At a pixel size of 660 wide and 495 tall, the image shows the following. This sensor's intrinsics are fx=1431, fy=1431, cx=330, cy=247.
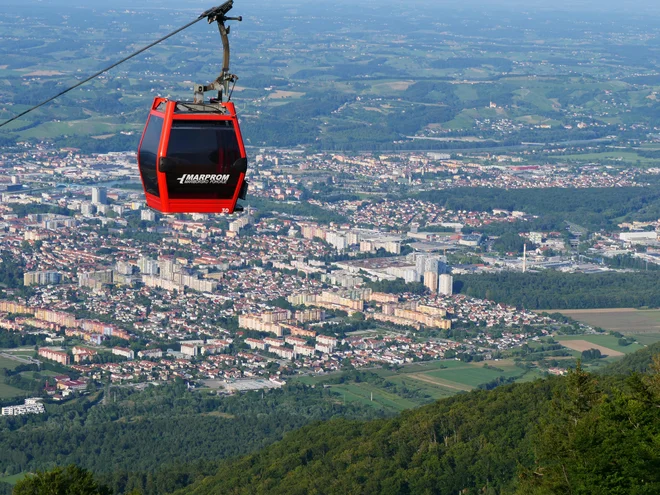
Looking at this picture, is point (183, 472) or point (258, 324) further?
point (258, 324)

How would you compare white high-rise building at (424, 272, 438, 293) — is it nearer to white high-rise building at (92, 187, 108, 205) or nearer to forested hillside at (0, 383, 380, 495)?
forested hillside at (0, 383, 380, 495)

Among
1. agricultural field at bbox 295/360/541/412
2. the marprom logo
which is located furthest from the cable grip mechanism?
agricultural field at bbox 295/360/541/412

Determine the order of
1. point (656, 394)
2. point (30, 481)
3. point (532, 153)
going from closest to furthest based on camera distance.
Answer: point (30, 481)
point (656, 394)
point (532, 153)

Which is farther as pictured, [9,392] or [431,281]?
[431,281]

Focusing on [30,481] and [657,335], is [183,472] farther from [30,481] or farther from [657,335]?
[657,335]

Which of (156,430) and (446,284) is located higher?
(156,430)

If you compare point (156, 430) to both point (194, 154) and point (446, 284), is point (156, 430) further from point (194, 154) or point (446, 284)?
point (194, 154)

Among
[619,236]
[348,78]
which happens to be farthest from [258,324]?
[348,78]

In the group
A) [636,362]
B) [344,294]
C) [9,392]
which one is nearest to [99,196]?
[344,294]
